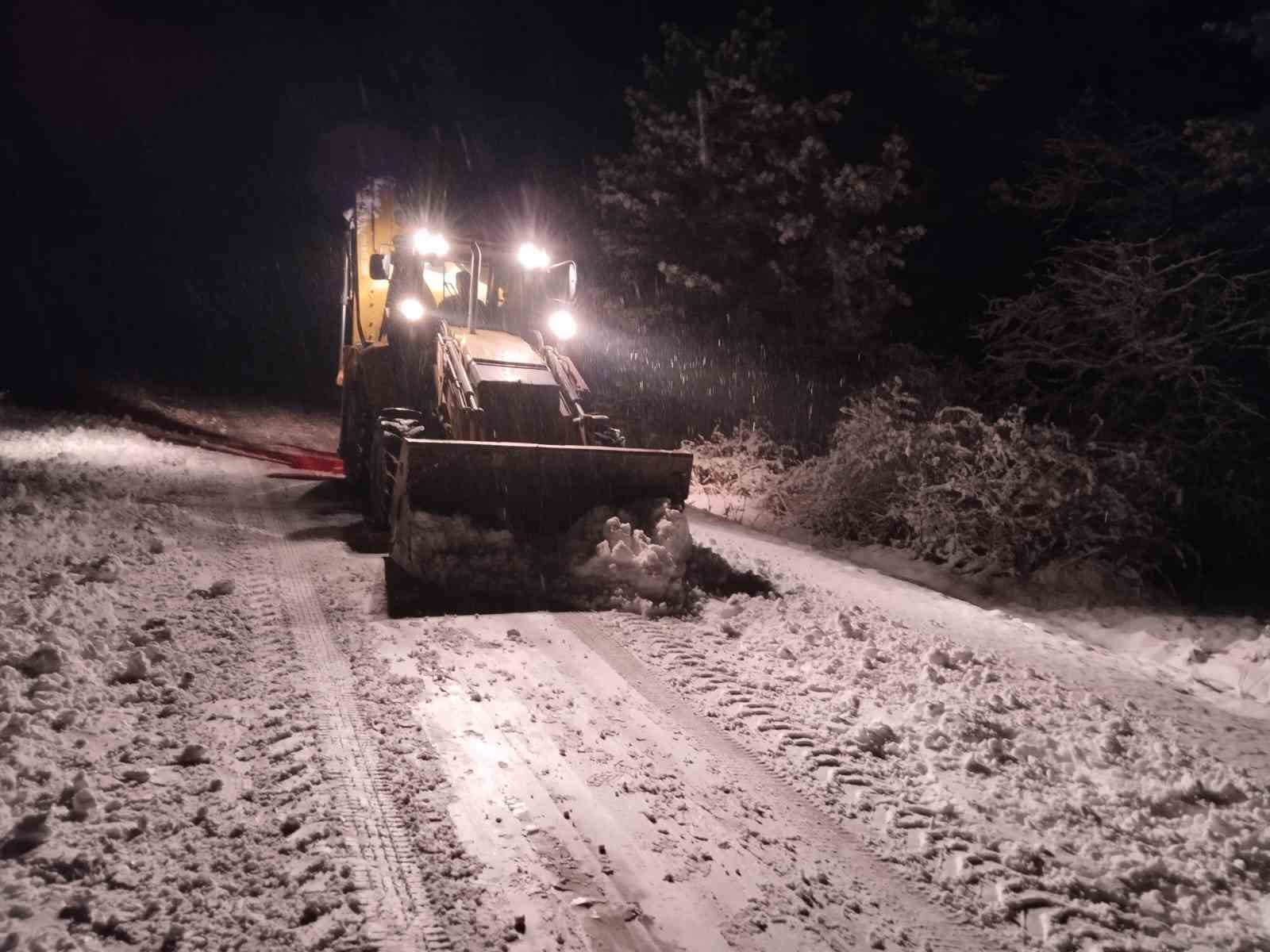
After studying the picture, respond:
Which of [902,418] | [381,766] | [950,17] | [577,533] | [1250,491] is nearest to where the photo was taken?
[381,766]

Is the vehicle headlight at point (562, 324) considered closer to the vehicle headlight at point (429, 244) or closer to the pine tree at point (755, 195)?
the vehicle headlight at point (429, 244)

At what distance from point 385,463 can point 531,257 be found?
123 inches

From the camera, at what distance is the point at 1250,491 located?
10062 millimetres

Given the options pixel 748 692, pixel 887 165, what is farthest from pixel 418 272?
pixel 887 165

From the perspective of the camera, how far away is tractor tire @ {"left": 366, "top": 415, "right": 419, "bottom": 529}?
8281mm

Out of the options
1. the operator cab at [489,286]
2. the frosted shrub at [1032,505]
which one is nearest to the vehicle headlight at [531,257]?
the operator cab at [489,286]

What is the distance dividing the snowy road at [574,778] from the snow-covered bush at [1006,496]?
10.2 ft

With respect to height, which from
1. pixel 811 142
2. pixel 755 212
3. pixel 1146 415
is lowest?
pixel 1146 415

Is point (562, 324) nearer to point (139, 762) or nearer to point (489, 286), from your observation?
point (489, 286)

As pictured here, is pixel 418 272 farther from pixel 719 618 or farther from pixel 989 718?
pixel 989 718

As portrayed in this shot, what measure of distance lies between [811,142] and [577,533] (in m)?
10.5

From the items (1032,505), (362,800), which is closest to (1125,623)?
(1032,505)

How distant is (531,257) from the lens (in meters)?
9.77

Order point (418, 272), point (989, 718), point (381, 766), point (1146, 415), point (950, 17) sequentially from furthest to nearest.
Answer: point (950, 17) < point (1146, 415) < point (418, 272) < point (989, 718) < point (381, 766)
